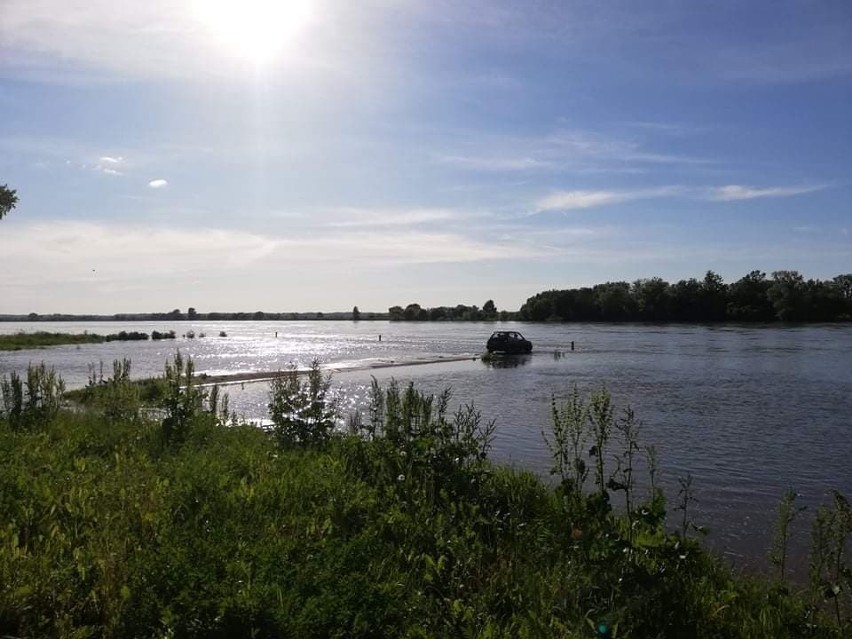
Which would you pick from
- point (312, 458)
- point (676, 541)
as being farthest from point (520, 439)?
point (676, 541)

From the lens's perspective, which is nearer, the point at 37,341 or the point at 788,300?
the point at 37,341

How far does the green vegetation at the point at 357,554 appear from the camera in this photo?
14.7ft

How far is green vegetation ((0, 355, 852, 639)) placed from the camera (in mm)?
4488

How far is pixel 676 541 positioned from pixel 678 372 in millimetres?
33318

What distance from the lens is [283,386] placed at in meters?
11.6

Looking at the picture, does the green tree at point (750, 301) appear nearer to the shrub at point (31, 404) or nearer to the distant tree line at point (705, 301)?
the distant tree line at point (705, 301)

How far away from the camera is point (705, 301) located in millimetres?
149500

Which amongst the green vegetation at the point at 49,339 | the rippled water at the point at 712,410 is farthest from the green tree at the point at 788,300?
the green vegetation at the point at 49,339

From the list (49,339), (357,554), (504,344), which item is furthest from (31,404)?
(49,339)

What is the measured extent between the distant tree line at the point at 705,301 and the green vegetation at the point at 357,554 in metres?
147

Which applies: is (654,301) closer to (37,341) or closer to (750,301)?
(750,301)

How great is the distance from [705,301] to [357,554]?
157 m

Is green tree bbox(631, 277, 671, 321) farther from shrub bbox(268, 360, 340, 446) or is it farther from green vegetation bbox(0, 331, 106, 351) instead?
shrub bbox(268, 360, 340, 446)

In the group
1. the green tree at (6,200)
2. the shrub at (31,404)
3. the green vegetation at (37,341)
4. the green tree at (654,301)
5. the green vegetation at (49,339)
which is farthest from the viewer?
the green tree at (654,301)
